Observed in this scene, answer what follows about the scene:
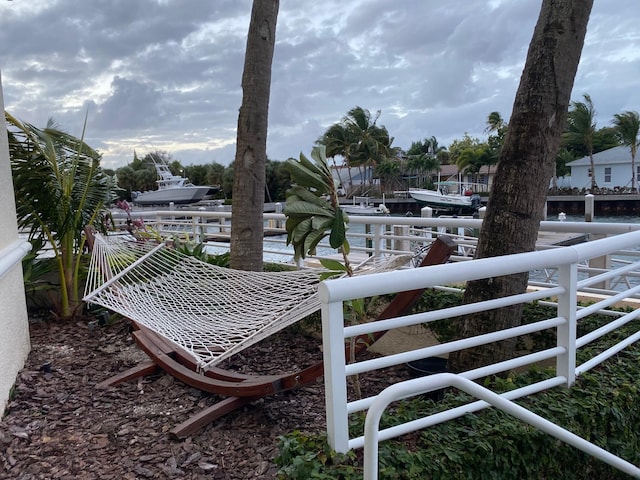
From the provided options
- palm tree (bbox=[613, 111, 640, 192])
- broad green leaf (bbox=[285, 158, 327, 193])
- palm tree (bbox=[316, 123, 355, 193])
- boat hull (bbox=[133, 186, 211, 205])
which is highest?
palm tree (bbox=[316, 123, 355, 193])

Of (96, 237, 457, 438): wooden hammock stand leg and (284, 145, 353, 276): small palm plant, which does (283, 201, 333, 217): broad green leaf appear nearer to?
(284, 145, 353, 276): small palm plant

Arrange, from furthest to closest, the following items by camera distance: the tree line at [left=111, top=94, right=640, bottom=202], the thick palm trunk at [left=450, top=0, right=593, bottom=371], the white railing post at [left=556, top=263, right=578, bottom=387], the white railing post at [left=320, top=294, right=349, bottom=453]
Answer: the tree line at [left=111, top=94, right=640, bottom=202], the thick palm trunk at [left=450, top=0, right=593, bottom=371], the white railing post at [left=556, top=263, right=578, bottom=387], the white railing post at [left=320, top=294, right=349, bottom=453]

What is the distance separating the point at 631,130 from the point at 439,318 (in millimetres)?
27572

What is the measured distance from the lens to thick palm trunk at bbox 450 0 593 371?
204 centimetres

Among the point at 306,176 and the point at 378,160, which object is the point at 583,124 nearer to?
the point at 378,160

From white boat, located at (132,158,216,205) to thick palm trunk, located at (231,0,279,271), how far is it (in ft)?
71.8

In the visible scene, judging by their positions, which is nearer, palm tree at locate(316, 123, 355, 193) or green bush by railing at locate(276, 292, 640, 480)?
green bush by railing at locate(276, 292, 640, 480)

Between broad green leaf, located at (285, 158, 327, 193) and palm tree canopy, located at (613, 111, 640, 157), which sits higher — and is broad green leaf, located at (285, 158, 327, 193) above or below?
below

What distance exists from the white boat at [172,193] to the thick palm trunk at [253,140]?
71.8 feet

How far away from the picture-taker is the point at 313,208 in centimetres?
190

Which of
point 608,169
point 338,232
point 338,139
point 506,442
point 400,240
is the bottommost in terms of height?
point 506,442

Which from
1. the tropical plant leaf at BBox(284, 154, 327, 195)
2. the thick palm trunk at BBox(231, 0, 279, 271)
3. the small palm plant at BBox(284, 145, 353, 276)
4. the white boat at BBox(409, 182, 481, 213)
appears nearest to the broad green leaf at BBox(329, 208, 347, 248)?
the small palm plant at BBox(284, 145, 353, 276)

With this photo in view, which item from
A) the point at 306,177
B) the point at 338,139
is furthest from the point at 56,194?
the point at 338,139

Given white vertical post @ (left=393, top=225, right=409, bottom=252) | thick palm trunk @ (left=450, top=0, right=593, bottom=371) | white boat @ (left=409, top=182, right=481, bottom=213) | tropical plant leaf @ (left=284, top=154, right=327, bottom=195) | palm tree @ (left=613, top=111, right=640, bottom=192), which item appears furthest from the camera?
palm tree @ (left=613, top=111, right=640, bottom=192)
